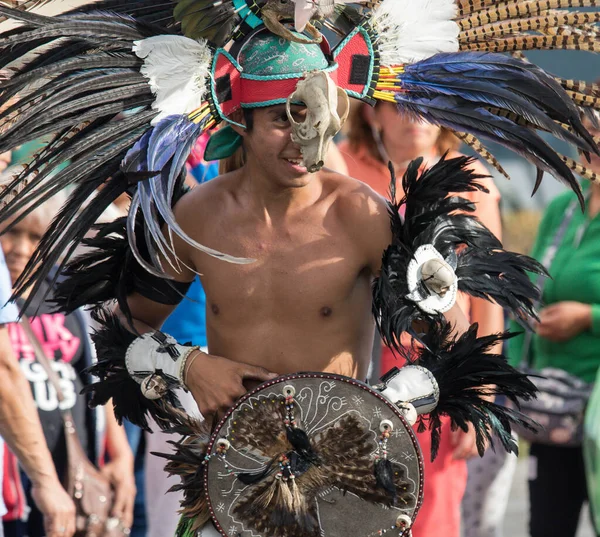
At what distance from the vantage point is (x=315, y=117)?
312 centimetres

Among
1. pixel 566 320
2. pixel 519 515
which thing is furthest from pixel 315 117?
pixel 519 515

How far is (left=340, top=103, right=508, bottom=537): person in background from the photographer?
186 inches

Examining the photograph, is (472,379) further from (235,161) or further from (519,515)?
(519,515)

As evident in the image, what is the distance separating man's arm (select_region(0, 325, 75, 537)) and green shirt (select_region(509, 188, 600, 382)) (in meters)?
2.09

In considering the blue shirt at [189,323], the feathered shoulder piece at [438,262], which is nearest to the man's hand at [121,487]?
the blue shirt at [189,323]

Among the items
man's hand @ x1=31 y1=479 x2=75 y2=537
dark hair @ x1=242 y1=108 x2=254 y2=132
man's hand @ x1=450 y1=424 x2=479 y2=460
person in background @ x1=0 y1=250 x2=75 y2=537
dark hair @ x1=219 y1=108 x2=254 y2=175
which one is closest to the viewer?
dark hair @ x1=242 y1=108 x2=254 y2=132

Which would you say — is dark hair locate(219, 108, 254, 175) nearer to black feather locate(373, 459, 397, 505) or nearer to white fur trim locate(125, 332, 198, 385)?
white fur trim locate(125, 332, 198, 385)

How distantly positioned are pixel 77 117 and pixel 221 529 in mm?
1176

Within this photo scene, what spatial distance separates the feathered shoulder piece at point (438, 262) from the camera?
324cm

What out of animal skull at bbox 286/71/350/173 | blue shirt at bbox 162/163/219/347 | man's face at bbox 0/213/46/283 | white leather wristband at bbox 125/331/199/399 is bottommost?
blue shirt at bbox 162/163/219/347

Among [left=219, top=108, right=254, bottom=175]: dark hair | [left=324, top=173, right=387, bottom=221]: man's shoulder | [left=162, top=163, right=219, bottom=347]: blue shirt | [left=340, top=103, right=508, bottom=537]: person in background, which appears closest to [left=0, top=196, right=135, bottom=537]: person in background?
[left=162, top=163, right=219, bottom=347]: blue shirt

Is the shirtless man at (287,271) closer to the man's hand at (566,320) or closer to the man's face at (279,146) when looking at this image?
the man's face at (279,146)

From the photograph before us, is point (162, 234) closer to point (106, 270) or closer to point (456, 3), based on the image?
point (106, 270)

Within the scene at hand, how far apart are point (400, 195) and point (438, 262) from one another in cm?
172
